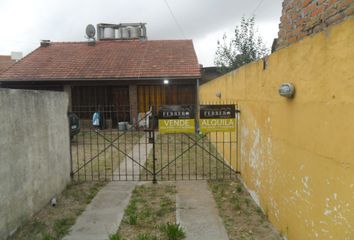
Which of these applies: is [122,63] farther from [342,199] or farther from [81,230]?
[342,199]

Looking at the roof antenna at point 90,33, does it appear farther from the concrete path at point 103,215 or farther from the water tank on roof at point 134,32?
the concrete path at point 103,215

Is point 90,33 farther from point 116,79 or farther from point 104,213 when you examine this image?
point 104,213

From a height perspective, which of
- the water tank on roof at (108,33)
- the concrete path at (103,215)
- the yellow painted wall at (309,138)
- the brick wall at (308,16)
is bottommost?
the concrete path at (103,215)

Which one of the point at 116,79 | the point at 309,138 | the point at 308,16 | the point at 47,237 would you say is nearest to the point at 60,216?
the point at 47,237

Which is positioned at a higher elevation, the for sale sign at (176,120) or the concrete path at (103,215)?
the for sale sign at (176,120)

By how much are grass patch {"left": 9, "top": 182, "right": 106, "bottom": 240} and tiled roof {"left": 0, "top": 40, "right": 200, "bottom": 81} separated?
961 cm

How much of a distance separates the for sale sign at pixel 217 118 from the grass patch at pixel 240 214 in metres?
1.15

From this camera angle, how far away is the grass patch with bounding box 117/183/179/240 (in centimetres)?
386

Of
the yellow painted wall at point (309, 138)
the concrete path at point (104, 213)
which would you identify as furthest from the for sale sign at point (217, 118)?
the concrete path at point (104, 213)

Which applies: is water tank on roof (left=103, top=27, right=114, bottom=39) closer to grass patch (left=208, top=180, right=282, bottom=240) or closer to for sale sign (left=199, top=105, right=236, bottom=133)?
for sale sign (left=199, top=105, right=236, bottom=133)

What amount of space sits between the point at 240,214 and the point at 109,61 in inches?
540

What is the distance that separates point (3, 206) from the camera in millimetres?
3605

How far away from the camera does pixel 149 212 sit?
4.52 metres

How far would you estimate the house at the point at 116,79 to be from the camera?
14.7 metres
